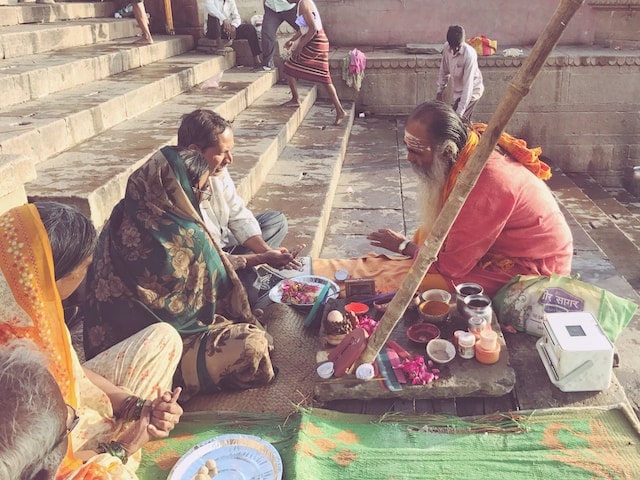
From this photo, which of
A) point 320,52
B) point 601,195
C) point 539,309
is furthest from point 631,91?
point 539,309

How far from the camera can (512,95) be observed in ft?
7.00

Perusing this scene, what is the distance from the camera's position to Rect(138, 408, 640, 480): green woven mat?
233cm

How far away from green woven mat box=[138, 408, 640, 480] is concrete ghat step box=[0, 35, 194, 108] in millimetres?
3604

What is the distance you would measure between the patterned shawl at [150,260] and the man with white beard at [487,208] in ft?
4.10

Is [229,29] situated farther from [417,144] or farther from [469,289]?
[469,289]

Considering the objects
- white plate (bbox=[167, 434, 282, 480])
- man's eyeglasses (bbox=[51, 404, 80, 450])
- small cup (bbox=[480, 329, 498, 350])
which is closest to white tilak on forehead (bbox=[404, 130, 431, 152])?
small cup (bbox=[480, 329, 498, 350])

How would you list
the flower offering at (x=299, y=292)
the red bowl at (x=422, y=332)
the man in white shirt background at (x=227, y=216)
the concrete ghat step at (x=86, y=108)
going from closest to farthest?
the red bowl at (x=422, y=332) → the man in white shirt background at (x=227, y=216) → the flower offering at (x=299, y=292) → the concrete ghat step at (x=86, y=108)

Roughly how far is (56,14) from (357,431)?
733 cm

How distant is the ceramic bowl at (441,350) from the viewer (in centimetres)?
280

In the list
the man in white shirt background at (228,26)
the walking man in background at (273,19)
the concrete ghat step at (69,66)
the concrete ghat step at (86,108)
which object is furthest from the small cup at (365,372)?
the man in white shirt background at (228,26)

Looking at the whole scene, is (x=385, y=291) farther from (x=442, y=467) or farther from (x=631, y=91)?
(x=631, y=91)

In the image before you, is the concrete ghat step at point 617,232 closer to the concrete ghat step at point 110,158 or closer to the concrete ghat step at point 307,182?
the concrete ghat step at point 307,182

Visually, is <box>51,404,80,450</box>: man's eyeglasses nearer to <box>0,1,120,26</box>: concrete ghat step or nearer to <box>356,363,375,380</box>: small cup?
<box>356,363,375,380</box>: small cup

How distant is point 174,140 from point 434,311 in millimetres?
2917
